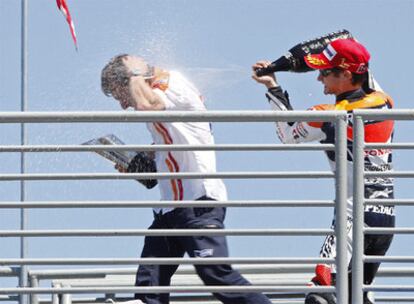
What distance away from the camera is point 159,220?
27.7 feet

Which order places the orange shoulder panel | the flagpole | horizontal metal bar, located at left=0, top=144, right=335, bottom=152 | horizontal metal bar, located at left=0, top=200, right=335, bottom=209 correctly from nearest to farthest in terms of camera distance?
horizontal metal bar, located at left=0, top=144, right=335, bottom=152 → horizontal metal bar, located at left=0, top=200, right=335, bottom=209 → the orange shoulder panel → the flagpole

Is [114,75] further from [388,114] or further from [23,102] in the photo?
[23,102]

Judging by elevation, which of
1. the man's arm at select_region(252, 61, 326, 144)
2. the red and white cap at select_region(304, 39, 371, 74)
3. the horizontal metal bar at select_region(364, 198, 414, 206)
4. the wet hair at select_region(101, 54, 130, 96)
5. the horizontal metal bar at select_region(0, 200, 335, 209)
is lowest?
the horizontal metal bar at select_region(0, 200, 335, 209)

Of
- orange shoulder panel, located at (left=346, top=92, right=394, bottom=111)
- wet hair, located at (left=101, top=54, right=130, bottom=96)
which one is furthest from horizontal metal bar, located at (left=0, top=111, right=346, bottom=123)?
wet hair, located at (left=101, top=54, right=130, bottom=96)

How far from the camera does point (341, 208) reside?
705 centimetres

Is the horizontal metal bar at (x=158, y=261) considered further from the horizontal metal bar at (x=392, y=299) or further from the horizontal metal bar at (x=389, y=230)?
the horizontal metal bar at (x=392, y=299)

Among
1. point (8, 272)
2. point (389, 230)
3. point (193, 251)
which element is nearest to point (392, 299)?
point (193, 251)

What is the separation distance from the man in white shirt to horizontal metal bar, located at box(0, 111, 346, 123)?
126 centimetres

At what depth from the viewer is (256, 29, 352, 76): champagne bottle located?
839 cm

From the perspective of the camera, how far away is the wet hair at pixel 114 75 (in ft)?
27.5

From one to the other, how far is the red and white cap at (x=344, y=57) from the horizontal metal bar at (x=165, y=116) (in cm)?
113

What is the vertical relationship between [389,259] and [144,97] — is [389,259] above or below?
below

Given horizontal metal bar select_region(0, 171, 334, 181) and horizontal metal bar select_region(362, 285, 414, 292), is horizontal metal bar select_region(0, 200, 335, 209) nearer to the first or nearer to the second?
horizontal metal bar select_region(0, 171, 334, 181)

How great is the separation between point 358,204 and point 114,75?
6.43ft
